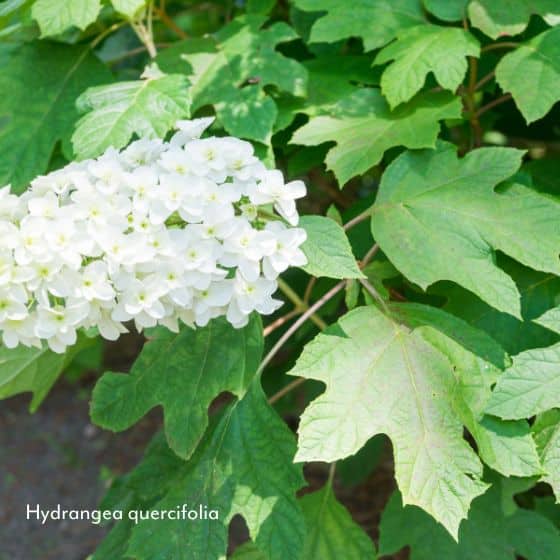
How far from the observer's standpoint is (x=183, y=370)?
8.09 ft

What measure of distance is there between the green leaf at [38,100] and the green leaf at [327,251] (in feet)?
3.84

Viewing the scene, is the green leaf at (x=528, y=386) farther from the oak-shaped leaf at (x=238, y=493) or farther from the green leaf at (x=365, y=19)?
the green leaf at (x=365, y=19)

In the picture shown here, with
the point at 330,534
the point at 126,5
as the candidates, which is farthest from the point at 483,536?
the point at 126,5

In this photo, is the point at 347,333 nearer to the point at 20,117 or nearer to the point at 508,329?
the point at 508,329

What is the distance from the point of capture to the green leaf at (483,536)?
2742 mm

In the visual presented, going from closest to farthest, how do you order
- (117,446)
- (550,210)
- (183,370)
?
(550,210) → (183,370) → (117,446)

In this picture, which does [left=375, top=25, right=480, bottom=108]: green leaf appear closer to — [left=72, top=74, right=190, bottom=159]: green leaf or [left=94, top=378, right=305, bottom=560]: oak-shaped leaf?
[left=72, top=74, right=190, bottom=159]: green leaf

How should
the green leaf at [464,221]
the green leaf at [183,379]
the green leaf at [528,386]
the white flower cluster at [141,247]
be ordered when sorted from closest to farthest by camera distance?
the white flower cluster at [141,247]
the green leaf at [528,386]
the green leaf at [464,221]
the green leaf at [183,379]

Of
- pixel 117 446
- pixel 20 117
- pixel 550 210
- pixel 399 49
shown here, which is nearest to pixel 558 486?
pixel 550 210

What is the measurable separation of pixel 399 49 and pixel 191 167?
957 millimetres

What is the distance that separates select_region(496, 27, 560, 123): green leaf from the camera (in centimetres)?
246

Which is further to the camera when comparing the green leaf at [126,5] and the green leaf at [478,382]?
the green leaf at [126,5]

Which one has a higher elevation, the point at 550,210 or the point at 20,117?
the point at 20,117

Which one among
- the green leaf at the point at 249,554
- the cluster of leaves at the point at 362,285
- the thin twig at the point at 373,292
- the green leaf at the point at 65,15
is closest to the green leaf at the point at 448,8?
the cluster of leaves at the point at 362,285
